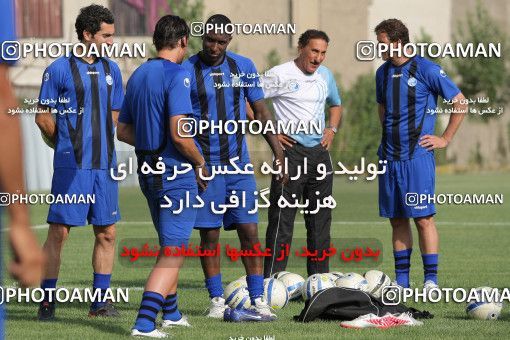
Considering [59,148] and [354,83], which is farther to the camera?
[354,83]

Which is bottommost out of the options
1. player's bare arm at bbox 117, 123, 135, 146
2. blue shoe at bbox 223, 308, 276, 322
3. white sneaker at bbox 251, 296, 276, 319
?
blue shoe at bbox 223, 308, 276, 322

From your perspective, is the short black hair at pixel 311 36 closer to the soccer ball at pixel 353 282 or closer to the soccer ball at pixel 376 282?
the soccer ball at pixel 376 282

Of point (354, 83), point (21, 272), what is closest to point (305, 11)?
point (354, 83)

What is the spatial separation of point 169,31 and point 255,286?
7.83 ft

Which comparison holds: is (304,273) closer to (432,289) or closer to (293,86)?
(293,86)

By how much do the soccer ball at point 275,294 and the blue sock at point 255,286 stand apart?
49 centimetres

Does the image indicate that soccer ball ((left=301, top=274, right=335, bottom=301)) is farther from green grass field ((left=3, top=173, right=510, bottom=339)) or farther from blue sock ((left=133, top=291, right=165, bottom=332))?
blue sock ((left=133, top=291, right=165, bottom=332))

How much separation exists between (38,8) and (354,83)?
21811 mm

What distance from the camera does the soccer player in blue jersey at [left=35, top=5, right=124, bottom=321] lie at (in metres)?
9.45

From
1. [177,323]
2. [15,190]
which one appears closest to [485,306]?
[177,323]

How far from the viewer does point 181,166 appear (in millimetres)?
8266

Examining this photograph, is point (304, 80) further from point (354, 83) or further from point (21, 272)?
point (354, 83)

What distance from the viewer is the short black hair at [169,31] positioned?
805cm

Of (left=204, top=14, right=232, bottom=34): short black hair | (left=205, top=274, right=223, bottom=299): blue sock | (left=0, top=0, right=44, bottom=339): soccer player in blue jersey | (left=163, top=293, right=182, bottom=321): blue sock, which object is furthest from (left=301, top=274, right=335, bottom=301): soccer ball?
(left=0, top=0, right=44, bottom=339): soccer player in blue jersey
